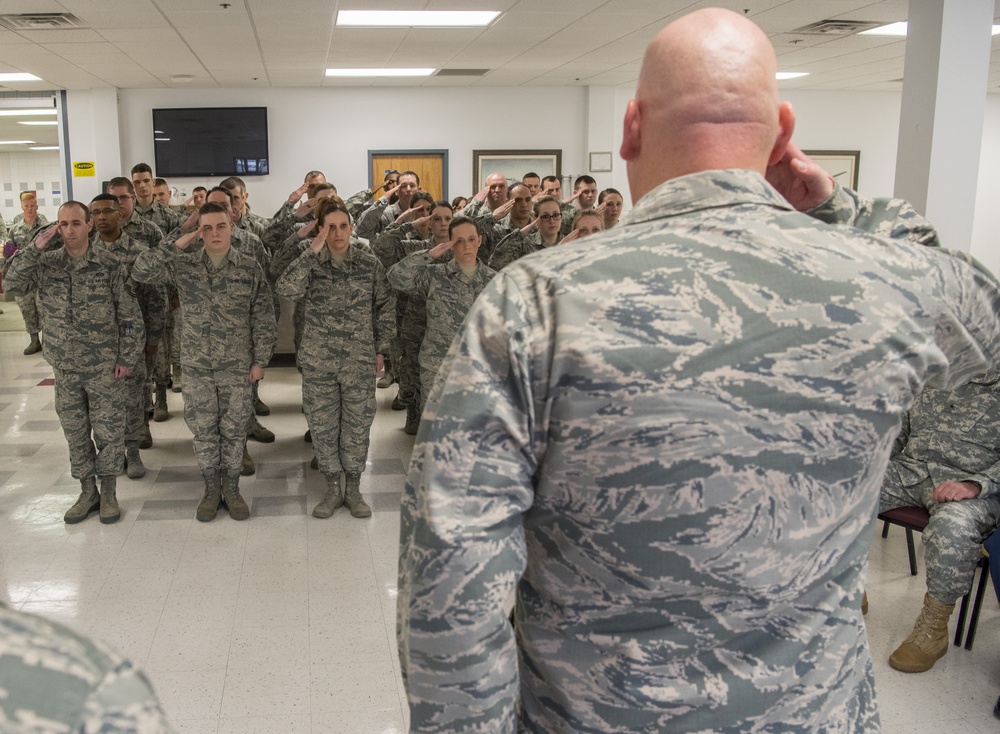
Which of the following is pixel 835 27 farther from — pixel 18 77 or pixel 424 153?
pixel 18 77

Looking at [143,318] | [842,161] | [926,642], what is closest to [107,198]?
[143,318]

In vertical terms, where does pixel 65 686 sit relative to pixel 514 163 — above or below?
below

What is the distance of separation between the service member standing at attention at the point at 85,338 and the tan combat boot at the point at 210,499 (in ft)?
1.43

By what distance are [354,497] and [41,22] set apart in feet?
16.5

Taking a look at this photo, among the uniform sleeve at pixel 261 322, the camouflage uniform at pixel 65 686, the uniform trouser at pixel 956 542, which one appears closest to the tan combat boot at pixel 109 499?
the uniform sleeve at pixel 261 322

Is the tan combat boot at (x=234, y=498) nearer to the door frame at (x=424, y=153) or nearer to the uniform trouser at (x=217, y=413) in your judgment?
the uniform trouser at (x=217, y=413)

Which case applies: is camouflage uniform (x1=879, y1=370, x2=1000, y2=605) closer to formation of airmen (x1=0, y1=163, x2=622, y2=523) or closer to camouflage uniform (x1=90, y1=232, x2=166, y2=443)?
formation of airmen (x1=0, y1=163, x2=622, y2=523)

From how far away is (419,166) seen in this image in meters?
11.5

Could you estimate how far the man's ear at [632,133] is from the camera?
1.03 m

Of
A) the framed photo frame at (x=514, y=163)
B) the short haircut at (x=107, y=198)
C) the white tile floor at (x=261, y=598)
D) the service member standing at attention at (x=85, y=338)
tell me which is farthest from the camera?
the framed photo frame at (x=514, y=163)

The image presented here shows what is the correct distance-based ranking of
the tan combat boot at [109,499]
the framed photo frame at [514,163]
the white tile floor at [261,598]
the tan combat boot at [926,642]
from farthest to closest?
1. the framed photo frame at [514,163]
2. the tan combat boot at [109,499]
3. the tan combat boot at [926,642]
4. the white tile floor at [261,598]

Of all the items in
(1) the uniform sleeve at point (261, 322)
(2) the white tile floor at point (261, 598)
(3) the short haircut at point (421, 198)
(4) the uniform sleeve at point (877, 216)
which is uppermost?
(3) the short haircut at point (421, 198)

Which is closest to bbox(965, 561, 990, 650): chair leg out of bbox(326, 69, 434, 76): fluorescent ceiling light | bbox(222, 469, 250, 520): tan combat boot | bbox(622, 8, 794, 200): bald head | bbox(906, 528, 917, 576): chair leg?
bbox(906, 528, 917, 576): chair leg

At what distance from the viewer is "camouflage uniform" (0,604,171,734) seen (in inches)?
19.2
